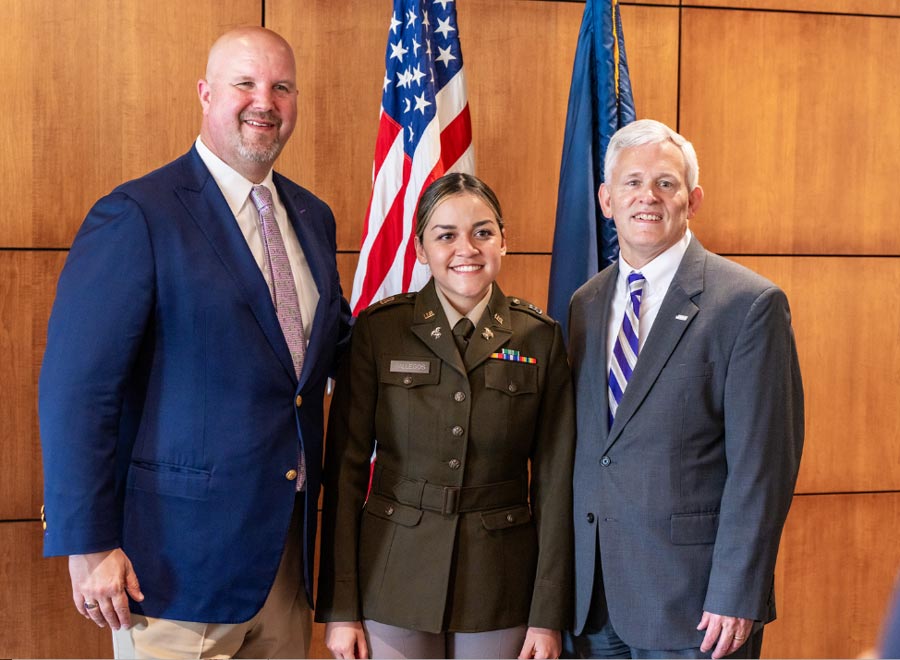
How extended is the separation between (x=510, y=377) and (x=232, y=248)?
0.75 metres

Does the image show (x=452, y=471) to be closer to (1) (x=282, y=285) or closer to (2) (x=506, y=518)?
(2) (x=506, y=518)

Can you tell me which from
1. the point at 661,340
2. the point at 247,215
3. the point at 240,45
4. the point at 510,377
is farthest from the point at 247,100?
the point at 661,340

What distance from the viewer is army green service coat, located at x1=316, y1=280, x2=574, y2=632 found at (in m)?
2.24

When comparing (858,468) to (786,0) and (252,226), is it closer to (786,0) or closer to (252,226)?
(786,0)

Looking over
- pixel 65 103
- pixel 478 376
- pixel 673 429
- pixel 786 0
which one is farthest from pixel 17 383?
pixel 786 0

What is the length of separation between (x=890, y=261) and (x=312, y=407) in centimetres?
281

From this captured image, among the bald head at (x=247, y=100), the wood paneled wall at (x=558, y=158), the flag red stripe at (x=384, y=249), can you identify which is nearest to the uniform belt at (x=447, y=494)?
the bald head at (x=247, y=100)

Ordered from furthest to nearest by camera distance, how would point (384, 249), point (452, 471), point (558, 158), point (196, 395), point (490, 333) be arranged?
point (558, 158)
point (384, 249)
point (490, 333)
point (452, 471)
point (196, 395)

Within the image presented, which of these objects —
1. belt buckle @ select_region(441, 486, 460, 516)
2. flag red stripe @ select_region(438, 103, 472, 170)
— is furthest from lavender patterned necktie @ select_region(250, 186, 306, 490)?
flag red stripe @ select_region(438, 103, 472, 170)

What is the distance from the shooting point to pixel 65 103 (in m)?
3.32

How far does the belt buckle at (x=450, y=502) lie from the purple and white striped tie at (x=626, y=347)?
42 centimetres

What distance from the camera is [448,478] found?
2252 millimetres

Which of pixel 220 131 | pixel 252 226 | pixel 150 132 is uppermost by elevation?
pixel 150 132

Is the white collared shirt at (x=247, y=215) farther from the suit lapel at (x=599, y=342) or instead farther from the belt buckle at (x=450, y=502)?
the suit lapel at (x=599, y=342)
